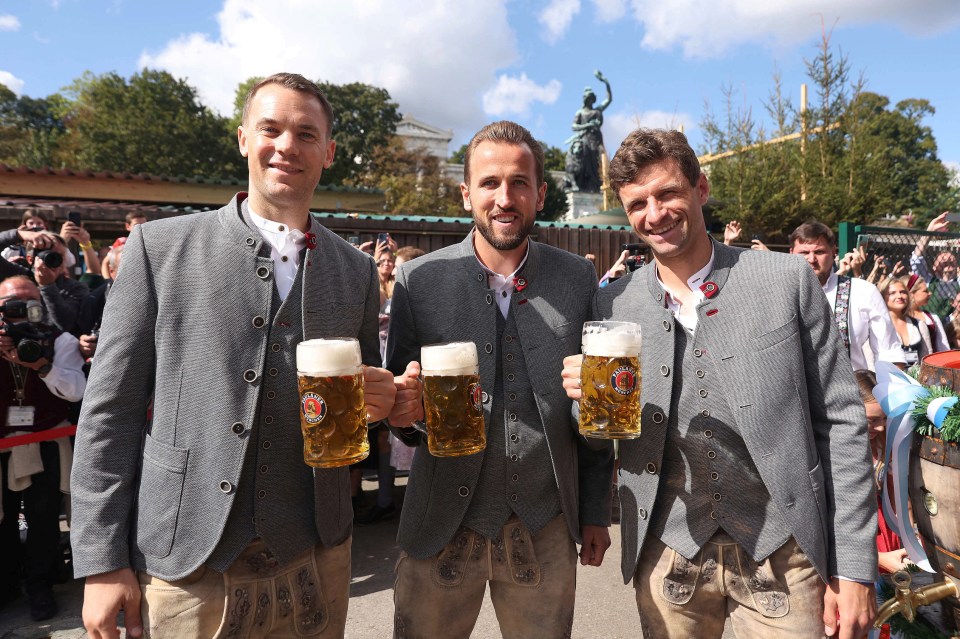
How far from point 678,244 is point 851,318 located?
271 cm

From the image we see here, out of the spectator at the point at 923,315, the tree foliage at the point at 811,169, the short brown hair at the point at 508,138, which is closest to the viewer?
the short brown hair at the point at 508,138

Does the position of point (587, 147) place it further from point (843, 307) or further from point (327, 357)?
point (327, 357)

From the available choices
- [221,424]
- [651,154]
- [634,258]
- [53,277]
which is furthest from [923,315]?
[53,277]

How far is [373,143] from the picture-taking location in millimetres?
31359

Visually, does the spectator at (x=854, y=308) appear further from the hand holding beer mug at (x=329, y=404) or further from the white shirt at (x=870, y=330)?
the hand holding beer mug at (x=329, y=404)

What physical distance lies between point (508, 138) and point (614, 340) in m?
0.77

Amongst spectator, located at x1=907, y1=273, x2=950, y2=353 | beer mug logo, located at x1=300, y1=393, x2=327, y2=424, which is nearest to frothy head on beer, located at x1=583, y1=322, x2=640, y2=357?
beer mug logo, located at x1=300, y1=393, x2=327, y2=424

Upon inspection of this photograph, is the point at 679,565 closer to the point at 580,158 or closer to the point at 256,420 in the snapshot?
the point at 256,420

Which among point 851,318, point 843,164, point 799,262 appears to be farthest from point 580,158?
point 799,262

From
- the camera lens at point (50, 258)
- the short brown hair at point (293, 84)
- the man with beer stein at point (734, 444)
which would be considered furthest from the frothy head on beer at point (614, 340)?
the camera lens at point (50, 258)

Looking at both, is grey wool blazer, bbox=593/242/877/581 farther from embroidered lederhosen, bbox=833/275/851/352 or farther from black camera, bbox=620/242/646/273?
black camera, bbox=620/242/646/273

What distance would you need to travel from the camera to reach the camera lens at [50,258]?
12.5 feet

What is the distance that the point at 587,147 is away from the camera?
1819 centimetres

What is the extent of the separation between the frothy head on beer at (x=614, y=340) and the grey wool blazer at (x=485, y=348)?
0.32 meters
